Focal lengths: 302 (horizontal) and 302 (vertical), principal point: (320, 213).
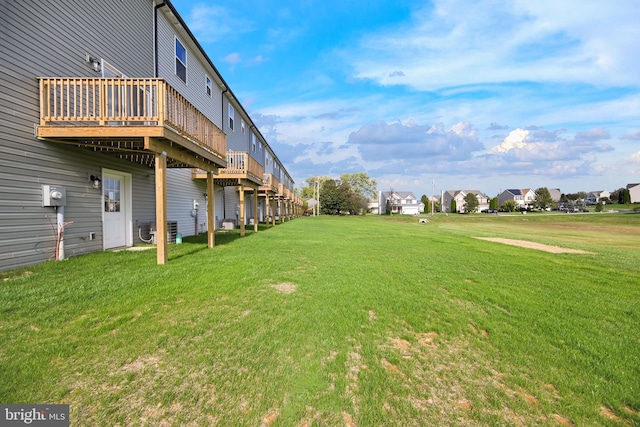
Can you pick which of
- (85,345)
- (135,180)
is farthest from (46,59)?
(85,345)

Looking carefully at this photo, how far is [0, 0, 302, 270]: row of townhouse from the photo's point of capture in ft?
18.4

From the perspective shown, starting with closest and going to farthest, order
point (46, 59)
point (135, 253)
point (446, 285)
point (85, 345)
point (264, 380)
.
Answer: point (264, 380) → point (85, 345) → point (446, 285) → point (46, 59) → point (135, 253)

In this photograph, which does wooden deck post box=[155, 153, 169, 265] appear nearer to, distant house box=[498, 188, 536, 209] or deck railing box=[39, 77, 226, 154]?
deck railing box=[39, 77, 226, 154]

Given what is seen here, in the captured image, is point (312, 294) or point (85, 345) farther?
point (312, 294)

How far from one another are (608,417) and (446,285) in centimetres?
330

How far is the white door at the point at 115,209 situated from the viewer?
8094mm

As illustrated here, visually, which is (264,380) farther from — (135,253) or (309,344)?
(135,253)

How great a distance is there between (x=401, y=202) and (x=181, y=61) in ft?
280

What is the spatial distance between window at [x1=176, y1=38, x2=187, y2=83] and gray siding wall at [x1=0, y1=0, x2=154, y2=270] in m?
3.54

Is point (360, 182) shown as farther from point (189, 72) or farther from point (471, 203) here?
point (189, 72)

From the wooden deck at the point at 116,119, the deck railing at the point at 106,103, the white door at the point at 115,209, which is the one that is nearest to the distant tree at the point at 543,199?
the wooden deck at the point at 116,119

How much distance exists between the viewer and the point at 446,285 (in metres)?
5.44

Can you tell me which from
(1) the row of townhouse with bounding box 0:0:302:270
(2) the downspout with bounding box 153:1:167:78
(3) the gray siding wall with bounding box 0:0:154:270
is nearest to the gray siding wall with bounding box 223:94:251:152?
(1) the row of townhouse with bounding box 0:0:302:270

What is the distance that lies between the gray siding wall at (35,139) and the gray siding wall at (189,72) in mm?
2388
